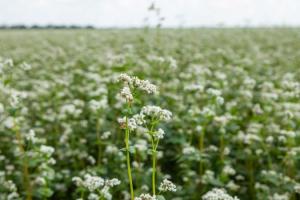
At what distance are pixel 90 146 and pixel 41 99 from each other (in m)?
1.69

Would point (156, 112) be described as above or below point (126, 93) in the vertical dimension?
below

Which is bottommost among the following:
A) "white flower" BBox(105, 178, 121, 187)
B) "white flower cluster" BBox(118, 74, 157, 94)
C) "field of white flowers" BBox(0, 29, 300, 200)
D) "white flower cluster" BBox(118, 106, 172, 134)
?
"field of white flowers" BBox(0, 29, 300, 200)

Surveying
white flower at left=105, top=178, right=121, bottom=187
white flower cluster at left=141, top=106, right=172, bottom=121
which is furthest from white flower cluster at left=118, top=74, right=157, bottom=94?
white flower at left=105, top=178, right=121, bottom=187

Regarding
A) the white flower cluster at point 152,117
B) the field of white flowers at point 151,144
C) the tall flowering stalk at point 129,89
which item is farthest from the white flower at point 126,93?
the field of white flowers at point 151,144

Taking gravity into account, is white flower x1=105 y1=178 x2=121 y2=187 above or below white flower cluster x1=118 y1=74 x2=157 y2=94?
below

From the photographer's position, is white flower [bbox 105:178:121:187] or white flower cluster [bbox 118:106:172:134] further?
white flower [bbox 105:178:121:187]

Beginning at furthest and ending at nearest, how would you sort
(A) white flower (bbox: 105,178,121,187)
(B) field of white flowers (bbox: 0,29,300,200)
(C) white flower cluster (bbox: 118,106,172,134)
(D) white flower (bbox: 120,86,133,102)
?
A: (B) field of white flowers (bbox: 0,29,300,200) → (A) white flower (bbox: 105,178,121,187) → (C) white flower cluster (bbox: 118,106,172,134) → (D) white flower (bbox: 120,86,133,102)

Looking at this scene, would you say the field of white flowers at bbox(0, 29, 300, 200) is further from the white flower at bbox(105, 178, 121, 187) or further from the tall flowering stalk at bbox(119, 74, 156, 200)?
the tall flowering stalk at bbox(119, 74, 156, 200)

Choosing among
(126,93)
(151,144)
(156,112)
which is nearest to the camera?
(126,93)

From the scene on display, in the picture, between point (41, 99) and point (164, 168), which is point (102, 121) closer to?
point (164, 168)

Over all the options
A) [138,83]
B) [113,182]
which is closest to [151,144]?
[113,182]

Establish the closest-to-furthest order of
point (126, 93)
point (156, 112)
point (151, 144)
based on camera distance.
→ point (126, 93) < point (156, 112) < point (151, 144)

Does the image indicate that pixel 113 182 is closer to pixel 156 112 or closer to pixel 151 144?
pixel 156 112

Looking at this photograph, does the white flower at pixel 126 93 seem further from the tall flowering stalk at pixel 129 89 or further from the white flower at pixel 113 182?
the white flower at pixel 113 182
